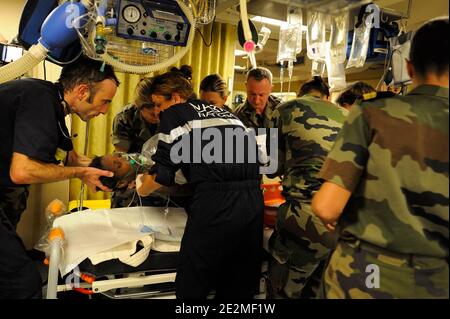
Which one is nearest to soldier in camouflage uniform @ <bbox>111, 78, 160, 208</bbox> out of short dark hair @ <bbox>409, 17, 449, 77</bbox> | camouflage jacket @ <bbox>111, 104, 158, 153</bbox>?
camouflage jacket @ <bbox>111, 104, 158, 153</bbox>

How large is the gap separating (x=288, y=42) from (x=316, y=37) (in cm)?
20

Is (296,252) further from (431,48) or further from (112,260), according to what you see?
(431,48)

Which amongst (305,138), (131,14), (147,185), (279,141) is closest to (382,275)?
(305,138)

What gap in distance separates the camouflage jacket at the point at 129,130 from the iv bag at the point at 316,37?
138 cm

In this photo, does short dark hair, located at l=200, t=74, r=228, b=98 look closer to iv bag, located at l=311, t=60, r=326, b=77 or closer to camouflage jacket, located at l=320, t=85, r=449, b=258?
iv bag, located at l=311, t=60, r=326, b=77

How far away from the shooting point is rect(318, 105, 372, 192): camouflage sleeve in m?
0.94

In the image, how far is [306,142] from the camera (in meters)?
1.66

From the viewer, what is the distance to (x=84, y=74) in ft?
5.46

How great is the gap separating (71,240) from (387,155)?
1.29 meters

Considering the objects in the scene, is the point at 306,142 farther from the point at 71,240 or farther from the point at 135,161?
the point at 71,240

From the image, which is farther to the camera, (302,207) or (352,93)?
(352,93)
